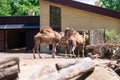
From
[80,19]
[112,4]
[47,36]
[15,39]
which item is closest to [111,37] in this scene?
[47,36]

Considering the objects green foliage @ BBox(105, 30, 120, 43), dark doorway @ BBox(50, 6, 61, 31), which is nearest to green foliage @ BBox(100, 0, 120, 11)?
dark doorway @ BBox(50, 6, 61, 31)

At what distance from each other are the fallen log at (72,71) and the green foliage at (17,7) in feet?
140

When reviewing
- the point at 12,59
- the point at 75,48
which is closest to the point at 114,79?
the point at 12,59

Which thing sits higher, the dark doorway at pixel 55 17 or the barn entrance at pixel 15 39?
the dark doorway at pixel 55 17

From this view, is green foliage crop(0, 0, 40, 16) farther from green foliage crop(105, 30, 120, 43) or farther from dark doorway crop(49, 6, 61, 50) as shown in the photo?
green foliage crop(105, 30, 120, 43)

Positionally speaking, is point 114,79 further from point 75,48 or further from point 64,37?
point 75,48

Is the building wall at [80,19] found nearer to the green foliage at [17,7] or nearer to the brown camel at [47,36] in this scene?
the brown camel at [47,36]

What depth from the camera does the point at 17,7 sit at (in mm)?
51188

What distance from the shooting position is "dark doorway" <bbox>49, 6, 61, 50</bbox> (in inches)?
1135

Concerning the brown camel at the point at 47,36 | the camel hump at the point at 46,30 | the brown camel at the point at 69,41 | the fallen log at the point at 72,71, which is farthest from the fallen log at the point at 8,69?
the brown camel at the point at 47,36

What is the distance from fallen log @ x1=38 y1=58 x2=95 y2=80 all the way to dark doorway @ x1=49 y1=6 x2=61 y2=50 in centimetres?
2211

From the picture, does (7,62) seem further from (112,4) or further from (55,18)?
(112,4)

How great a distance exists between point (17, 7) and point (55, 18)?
22.9 m

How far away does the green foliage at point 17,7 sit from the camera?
1969 inches
